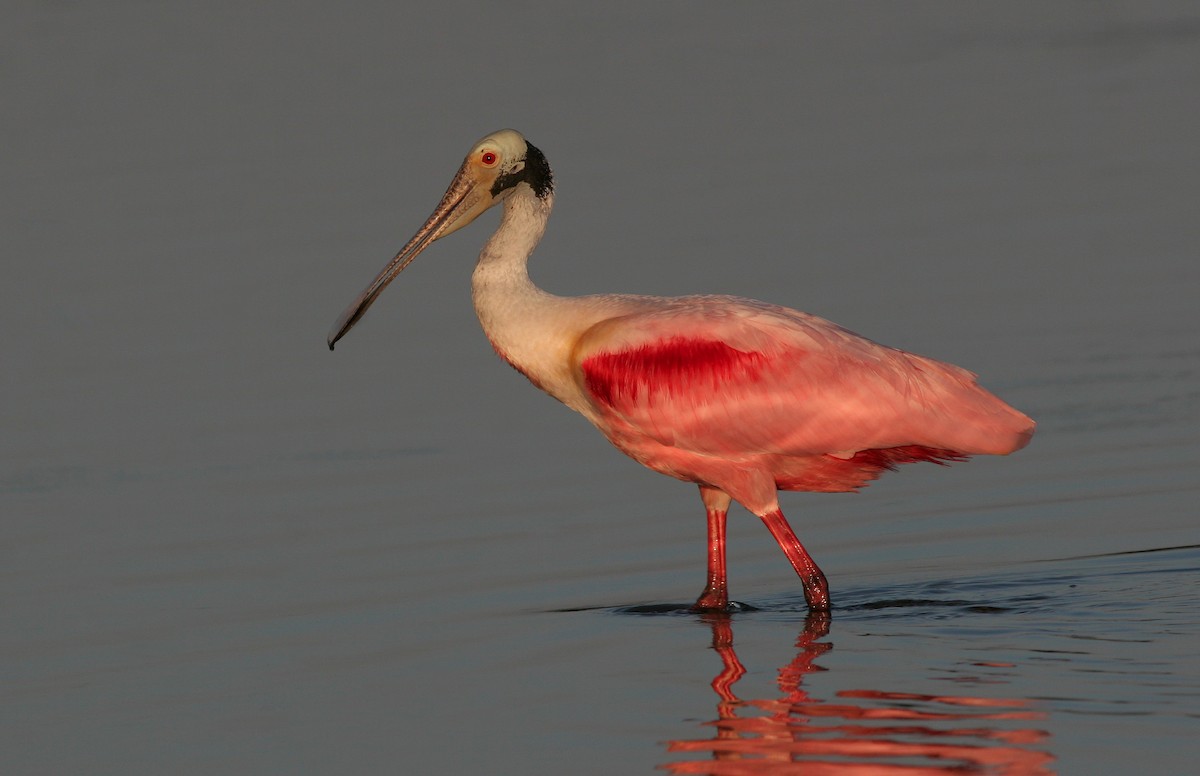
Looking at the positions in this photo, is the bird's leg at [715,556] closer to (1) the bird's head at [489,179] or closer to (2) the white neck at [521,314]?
(2) the white neck at [521,314]

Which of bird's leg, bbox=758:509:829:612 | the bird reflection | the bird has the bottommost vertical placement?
the bird reflection

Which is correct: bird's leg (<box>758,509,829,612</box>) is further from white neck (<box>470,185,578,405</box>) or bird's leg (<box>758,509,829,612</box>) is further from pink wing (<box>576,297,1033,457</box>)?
white neck (<box>470,185,578,405</box>)

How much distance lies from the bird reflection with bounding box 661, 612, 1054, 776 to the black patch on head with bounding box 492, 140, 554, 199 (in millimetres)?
3968

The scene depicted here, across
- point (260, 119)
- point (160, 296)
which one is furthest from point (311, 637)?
point (260, 119)

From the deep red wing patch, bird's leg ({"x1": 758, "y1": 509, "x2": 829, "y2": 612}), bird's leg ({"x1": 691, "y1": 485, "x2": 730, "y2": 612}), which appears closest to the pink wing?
the deep red wing patch

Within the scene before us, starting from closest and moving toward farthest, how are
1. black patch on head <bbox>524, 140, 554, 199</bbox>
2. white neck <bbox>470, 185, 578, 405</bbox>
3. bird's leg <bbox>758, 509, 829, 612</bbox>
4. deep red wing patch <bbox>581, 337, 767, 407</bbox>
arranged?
bird's leg <bbox>758, 509, 829, 612</bbox> < deep red wing patch <bbox>581, 337, 767, 407</bbox> < white neck <bbox>470, 185, 578, 405</bbox> < black patch on head <bbox>524, 140, 554, 199</bbox>

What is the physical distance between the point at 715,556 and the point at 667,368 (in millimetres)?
961

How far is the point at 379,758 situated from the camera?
29.4 ft

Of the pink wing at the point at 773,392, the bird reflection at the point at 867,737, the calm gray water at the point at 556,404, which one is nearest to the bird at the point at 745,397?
the pink wing at the point at 773,392

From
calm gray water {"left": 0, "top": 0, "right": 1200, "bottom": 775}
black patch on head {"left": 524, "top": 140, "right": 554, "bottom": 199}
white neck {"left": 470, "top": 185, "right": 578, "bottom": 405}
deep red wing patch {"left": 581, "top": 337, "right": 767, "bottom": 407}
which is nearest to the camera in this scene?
calm gray water {"left": 0, "top": 0, "right": 1200, "bottom": 775}

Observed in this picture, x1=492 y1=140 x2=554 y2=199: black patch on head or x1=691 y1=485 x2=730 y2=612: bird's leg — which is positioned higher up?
x1=492 y1=140 x2=554 y2=199: black patch on head

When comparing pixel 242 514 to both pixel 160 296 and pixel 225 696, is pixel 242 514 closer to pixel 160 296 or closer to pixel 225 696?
pixel 225 696

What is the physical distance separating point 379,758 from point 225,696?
1.30 m

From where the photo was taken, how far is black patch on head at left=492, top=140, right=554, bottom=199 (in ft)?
42.1
